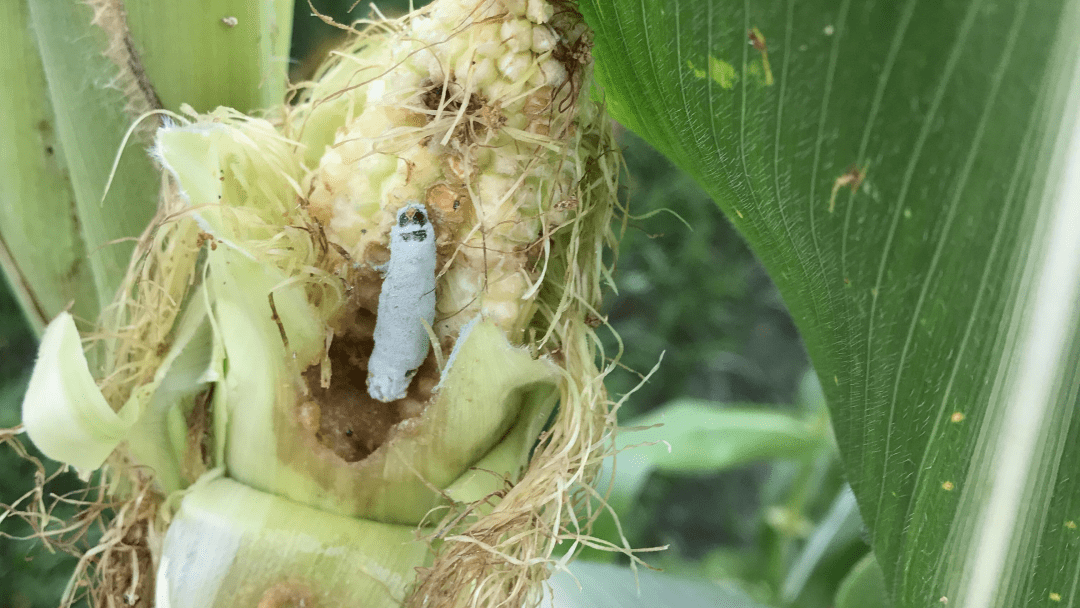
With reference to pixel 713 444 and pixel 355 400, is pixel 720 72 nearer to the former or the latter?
pixel 355 400

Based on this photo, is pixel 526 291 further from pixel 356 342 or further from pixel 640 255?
pixel 640 255

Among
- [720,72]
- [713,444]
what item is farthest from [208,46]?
[713,444]

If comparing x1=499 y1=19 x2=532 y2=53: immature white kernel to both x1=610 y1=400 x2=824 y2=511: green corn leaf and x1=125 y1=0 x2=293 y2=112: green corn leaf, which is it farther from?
x1=610 y1=400 x2=824 y2=511: green corn leaf

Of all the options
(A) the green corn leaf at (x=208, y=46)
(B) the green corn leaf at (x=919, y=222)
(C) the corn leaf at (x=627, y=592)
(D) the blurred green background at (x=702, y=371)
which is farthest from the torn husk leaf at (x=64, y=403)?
(D) the blurred green background at (x=702, y=371)

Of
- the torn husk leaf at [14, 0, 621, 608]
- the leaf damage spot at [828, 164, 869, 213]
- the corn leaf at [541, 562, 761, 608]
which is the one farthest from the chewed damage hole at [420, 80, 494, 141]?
the corn leaf at [541, 562, 761, 608]

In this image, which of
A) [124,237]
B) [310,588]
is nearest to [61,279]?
[124,237]
